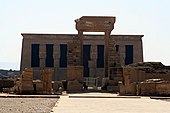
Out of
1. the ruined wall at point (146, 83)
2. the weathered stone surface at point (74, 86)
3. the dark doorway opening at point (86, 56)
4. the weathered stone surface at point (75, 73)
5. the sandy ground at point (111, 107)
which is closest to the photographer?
the sandy ground at point (111, 107)

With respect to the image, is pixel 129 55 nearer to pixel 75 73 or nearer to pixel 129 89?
pixel 75 73

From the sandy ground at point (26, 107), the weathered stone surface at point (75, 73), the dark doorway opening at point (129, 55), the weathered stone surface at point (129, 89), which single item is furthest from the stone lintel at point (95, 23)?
the dark doorway opening at point (129, 55)

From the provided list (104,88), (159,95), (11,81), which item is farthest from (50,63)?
(159,95)

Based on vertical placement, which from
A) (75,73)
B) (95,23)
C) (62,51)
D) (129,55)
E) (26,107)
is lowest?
(26,107)

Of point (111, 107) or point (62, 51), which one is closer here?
point (111, 107)

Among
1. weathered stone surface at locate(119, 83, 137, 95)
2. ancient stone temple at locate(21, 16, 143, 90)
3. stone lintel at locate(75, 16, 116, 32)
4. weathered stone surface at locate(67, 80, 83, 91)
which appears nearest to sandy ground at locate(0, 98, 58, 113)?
weathered stone surface at locate(119, 83, 137, 95)

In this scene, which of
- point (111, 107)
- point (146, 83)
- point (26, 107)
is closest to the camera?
point (111, 107)

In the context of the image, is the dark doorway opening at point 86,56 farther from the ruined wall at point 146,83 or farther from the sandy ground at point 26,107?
the sandy ground at point 26,107

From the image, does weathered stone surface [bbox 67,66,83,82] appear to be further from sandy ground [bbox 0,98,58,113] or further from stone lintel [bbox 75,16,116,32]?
sandy ground [bbox 0,98,58,113]

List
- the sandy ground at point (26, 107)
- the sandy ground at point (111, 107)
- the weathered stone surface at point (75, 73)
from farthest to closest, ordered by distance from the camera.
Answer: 1. the weathered stone surface at point (75, 73)
2. the sandy ground at point (26, 107)
3. the sandy ground at point (111, 107)

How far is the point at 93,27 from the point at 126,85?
32.1 feet

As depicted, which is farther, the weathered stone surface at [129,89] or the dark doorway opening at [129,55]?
the dark doorway opening at [129,55]

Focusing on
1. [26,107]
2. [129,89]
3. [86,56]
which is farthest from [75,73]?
[86,56]

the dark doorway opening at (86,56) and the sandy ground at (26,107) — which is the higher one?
the dark doorway opening at (86,56)
